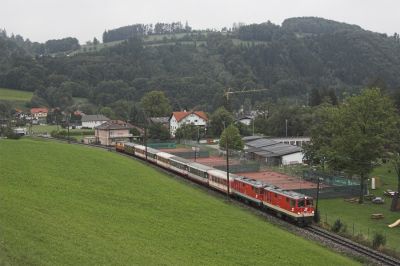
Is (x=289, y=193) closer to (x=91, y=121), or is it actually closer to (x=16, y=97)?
(x=91, y=121)

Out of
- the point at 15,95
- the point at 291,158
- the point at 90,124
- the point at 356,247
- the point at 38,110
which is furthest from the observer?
the point at 15,95

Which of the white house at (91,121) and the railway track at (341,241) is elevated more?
the white house at (91,121)

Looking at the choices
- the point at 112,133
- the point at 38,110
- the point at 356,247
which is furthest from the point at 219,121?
the point at 356,247

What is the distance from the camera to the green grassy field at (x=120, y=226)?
20.1 meters

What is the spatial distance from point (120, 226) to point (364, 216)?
74.1 ft

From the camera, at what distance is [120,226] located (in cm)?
2633

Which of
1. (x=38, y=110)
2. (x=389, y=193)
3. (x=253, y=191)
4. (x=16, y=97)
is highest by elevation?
(x=16, y=97)

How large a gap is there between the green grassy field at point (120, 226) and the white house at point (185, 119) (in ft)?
246

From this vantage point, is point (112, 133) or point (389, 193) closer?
point (389, 193)

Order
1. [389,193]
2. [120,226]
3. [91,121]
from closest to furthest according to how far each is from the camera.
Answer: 1. [120,226]
2. [389,193]
3. [91,121]

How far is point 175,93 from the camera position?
184m

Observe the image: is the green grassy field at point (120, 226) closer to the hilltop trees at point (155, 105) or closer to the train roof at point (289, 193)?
the train roof at point (289, 193)

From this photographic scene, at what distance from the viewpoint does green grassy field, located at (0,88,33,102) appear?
157400 mm

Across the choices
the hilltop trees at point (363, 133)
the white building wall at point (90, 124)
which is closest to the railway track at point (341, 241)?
the hilltop trees at point (363, 133)
